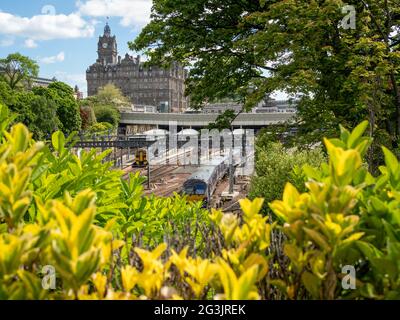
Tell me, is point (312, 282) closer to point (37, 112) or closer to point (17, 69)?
point (37, 112)

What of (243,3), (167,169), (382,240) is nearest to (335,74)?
(243,3)

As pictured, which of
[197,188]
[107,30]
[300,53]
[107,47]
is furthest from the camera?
[107,30]

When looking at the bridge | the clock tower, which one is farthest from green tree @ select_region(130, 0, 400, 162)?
the clock tower

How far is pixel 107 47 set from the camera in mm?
181625

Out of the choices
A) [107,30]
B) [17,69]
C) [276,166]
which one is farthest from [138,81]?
[276,166]

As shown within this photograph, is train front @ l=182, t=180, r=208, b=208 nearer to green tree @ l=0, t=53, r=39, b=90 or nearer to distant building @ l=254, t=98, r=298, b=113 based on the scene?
distant building @ l=254, t=98, r=298, b=113

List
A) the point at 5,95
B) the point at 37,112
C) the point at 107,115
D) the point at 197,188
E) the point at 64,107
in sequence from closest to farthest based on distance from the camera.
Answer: the point at 197,188 < the point at 5,95 < the point at 37,112 < the point at 64,107 < the point at 107,115

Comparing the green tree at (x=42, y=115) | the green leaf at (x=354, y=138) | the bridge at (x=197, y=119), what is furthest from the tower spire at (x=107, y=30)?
the green leaf at (x=354, y=138)

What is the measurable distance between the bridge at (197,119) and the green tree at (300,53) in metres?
28.0

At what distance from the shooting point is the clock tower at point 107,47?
181375 millimetres

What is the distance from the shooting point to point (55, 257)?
127 centimetres

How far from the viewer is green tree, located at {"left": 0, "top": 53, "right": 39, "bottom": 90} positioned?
261ft

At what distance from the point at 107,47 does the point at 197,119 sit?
119m

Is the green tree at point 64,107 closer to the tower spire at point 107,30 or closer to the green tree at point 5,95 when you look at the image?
the green tree at point 5,95
